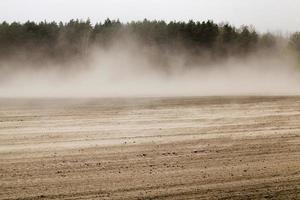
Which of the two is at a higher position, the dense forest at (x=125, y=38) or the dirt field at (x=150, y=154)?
the dense forest at (x=125, y=38)

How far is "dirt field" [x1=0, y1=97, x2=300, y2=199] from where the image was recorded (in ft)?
30.3

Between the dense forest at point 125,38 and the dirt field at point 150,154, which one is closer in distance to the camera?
the dirt field at point 150,154

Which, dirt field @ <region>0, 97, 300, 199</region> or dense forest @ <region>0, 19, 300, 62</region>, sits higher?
dense forest @ <region>0, 19, 300, 62</region>

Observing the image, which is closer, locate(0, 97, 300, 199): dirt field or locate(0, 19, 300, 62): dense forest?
locate(0, 97, 300, 199): dirt field

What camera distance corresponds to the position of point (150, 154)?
482 inches

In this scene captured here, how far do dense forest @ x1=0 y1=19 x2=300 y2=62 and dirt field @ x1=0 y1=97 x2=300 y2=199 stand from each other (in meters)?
34.1

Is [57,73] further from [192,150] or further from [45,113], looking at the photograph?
[192,150]

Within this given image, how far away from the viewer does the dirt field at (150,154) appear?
30.3 feet

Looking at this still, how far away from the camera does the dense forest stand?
176 ft

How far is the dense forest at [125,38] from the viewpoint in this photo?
176ft

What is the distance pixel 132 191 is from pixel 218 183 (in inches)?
70.2

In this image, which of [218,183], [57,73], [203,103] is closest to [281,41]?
[57,73]

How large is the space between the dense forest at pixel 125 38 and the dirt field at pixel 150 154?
3406cm

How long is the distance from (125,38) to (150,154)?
153ft
